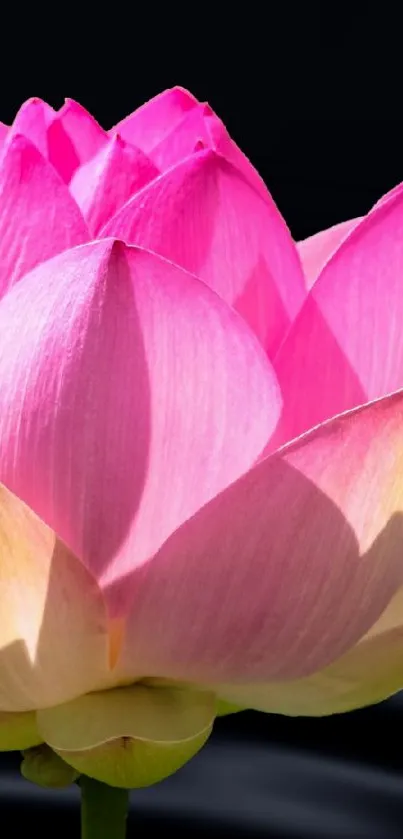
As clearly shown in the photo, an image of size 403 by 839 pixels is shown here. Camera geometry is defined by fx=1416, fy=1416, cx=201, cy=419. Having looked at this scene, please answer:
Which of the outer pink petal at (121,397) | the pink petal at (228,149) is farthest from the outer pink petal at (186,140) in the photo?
the outer pink petal at (121,397)

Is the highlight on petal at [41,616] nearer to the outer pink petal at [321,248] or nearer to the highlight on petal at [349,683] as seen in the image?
the highlight on petal at [349,683]

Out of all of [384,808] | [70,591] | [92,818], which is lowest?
[384,808]

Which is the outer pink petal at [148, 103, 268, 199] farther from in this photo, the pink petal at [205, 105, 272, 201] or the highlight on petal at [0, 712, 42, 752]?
the highlight on petal at [0, 712, 42, 752]

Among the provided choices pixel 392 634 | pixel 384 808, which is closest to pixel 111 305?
pixel 392 634

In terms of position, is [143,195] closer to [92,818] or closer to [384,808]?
[92,818]

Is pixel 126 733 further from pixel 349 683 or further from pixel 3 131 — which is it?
pixel 3 131

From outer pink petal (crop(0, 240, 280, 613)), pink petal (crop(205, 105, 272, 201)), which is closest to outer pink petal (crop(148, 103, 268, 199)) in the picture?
pink petal (crop(205, 105, 272, 201))
